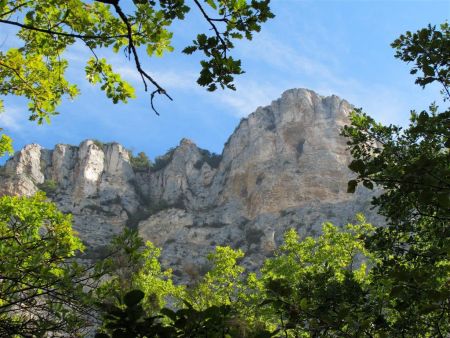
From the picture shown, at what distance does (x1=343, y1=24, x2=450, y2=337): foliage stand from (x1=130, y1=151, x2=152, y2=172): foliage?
8415cm

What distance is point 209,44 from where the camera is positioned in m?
3.20

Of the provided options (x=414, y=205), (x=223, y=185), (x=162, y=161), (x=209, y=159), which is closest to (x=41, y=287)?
(x=414, y=205)

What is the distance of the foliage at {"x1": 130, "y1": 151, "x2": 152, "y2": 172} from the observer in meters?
91.7

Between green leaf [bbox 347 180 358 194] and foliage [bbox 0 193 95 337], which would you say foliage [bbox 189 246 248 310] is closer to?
foliage [bbox 0 193 95 337]

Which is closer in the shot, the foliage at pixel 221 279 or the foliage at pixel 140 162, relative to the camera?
the foliage at pixel 221 279

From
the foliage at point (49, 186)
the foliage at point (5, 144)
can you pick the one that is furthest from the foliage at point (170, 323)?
the foliage at point (49, 186)

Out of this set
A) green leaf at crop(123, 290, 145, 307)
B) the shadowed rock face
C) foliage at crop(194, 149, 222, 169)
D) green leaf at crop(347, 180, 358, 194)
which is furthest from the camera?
foliage at crop(194, 149, 222, 169)

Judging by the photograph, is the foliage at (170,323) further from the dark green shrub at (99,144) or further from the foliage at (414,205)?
the dark green shrub at (99,144)

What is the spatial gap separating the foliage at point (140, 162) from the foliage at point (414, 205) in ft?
276

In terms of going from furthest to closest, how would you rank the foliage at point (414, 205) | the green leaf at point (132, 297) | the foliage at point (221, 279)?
1. the foliage at point (221, 279)
2. the foliage at point (414, 205)
3. the green leaf at point (132, 297)

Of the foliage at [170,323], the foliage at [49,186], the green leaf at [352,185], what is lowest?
the foliage at [170,323]

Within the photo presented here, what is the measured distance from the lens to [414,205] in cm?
495

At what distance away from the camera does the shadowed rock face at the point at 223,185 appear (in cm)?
6888

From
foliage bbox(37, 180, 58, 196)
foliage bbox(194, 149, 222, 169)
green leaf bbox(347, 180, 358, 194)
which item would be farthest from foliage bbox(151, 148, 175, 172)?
green leaf bbox(347, 180, 358, 194)
